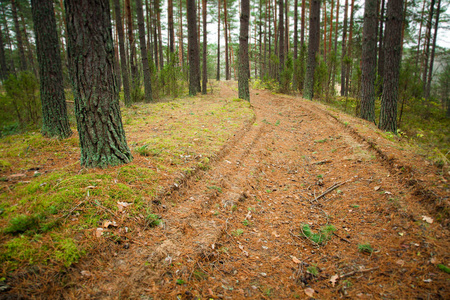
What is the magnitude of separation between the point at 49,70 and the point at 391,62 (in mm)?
8969

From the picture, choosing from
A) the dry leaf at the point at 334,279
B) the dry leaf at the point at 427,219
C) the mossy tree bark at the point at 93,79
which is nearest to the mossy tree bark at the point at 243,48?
the mossy tree bark at the point at 93,79

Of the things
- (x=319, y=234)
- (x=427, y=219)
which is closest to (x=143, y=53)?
(x=319, y=234)

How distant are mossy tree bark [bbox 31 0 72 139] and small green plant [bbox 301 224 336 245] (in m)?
5.09

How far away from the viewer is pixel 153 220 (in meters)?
2.46

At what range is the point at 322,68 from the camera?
1207cm

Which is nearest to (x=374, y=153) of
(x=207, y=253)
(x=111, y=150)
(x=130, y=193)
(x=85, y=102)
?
(x=207, y=253)

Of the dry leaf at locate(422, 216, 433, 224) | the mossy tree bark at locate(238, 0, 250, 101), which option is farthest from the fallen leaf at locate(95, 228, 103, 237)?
the mossy tree bark at locate(238, 0, 250, 101)

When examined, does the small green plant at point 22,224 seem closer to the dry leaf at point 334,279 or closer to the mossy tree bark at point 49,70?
the dry leaf at point 334,279

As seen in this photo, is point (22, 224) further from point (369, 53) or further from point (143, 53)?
point (143, 53)

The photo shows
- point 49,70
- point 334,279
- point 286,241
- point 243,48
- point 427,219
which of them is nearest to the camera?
point 334,279

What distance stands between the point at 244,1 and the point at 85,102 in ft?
31.9

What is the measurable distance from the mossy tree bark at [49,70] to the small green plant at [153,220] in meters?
3.57

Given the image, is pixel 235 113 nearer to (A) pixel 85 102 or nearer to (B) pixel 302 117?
(B) pixel 302 117

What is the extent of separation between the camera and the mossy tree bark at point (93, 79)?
2.83m
